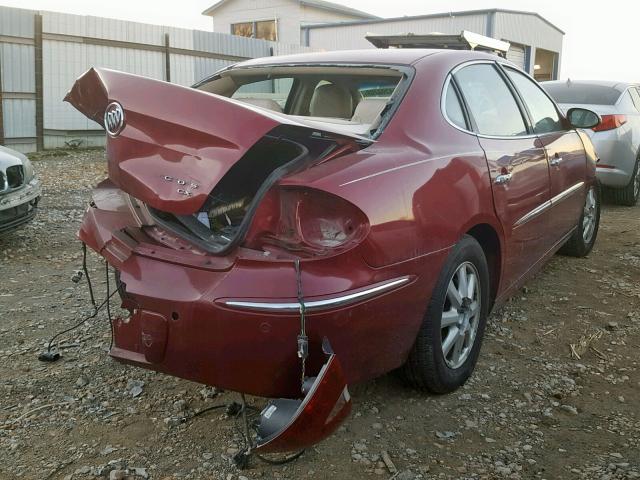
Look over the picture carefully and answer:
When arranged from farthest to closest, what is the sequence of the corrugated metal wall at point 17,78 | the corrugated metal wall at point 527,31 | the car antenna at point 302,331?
the corrugated metal wall at point 527,31 < the corrugated metal wall at point 17,78 < the car antenna at point 302,331

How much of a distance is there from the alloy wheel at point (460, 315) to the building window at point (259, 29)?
23.9 meters

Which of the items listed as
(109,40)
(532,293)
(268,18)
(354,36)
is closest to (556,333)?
(532,293)

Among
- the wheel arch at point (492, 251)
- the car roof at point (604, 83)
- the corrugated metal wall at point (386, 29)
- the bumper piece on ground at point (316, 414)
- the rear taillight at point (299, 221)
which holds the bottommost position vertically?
the bumper piece on ground at point (316, 414)

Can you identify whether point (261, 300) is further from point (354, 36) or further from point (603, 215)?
point (354, 36)

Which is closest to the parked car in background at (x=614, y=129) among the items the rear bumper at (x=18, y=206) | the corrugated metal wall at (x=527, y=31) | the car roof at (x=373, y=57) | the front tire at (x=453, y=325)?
the car roof at (x=373, y=57)

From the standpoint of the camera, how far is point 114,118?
2400mm

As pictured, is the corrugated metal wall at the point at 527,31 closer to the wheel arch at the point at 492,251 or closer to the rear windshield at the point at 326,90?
the rear windshield at the point at 326,90

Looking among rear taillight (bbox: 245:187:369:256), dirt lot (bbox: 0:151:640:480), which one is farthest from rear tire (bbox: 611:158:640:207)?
rear taillight (bbox: 245:187:369:256)

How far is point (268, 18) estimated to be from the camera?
2603 centimetres

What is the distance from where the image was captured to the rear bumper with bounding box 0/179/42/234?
17.0ft

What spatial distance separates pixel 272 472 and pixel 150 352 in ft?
2.08

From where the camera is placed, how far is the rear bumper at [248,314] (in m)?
2.19

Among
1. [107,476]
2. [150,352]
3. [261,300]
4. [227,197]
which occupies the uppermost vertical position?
[227,197]

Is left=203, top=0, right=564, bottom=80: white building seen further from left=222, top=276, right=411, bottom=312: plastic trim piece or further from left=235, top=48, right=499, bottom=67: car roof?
left=222, top=276, right=411, bottom=312: plastic trim piece
